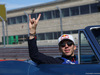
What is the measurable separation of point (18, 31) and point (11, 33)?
157cm

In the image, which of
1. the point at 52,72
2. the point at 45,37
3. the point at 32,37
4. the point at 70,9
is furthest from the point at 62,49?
the point at 45,37

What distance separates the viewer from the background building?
22.4 meters

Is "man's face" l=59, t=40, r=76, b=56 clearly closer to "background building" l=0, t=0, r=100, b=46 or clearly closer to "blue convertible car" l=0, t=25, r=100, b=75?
"blue convertible car" l=0, t=25, r=100, b=75

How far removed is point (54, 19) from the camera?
25.3 meters

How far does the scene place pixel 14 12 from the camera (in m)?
29.0

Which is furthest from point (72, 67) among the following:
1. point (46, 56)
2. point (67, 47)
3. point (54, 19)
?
point (54, 19)

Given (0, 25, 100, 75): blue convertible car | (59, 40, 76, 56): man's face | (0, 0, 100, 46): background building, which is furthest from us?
(0, 0, 100, 46): background building

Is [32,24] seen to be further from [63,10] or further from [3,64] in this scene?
[63,10]

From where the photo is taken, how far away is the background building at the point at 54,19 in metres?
22.4

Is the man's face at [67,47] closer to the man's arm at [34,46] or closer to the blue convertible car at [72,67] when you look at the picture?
the man's arm at [34,46]

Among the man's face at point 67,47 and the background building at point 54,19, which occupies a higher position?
the background building at point 54,19

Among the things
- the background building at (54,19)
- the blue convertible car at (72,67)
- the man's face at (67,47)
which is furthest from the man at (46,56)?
the background building at (54,19)

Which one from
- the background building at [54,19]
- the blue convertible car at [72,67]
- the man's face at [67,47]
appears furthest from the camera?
the background building at [54,19]

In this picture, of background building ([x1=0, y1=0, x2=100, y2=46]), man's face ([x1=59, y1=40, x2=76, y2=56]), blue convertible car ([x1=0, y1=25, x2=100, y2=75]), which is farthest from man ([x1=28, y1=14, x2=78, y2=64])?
background building ([x1=0, y1=0, x2=100, y2=46])
